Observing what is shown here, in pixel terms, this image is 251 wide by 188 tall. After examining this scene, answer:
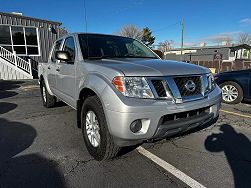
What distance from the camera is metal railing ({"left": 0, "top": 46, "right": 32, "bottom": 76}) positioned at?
13109 millimetres

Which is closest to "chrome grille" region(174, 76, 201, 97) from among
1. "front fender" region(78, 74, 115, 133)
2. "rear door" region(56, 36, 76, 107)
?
"front fender" region(78, 74, 115, 133)

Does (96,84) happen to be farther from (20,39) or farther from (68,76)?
(20,39)

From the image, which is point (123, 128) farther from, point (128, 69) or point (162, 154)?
point (162, 154)

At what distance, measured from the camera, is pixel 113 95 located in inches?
93.7

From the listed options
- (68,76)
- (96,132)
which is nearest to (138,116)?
(96,132)

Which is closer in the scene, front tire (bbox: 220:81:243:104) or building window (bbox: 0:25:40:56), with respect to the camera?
front tire (bbox: 220:81:243:104)

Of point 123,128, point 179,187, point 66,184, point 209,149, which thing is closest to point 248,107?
point 209,149

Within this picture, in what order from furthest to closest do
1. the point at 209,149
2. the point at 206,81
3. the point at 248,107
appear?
1. the point at 248,107
2. the point at 209,149
3. the point at 206,81

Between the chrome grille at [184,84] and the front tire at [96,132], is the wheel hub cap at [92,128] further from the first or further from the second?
the chrome grille at [184,84]

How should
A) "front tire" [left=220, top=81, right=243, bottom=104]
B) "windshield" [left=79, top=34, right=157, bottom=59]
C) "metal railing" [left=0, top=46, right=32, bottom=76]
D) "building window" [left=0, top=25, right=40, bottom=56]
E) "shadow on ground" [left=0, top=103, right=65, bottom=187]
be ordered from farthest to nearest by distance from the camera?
"building window" [left=0, top=25, right=40, bottom=56], "metal railing" [left=0, top=46, right=32, bottom=76], "front tire" [left=220, top=81, right=243, bottom=104], "windshield" [left=79, top=34, right=157, bottom=59], "shadow on ground" [left=0, top=103, right=65, bottom=187]

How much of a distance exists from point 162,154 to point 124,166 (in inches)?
26.7

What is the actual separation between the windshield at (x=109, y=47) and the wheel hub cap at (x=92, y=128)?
1045 millimetres

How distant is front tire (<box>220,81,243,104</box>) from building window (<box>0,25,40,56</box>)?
1323cm

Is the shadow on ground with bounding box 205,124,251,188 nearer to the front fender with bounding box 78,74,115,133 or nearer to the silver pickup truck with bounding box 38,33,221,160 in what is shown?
the silver pickup truck with bounding box 38,33,221,160
